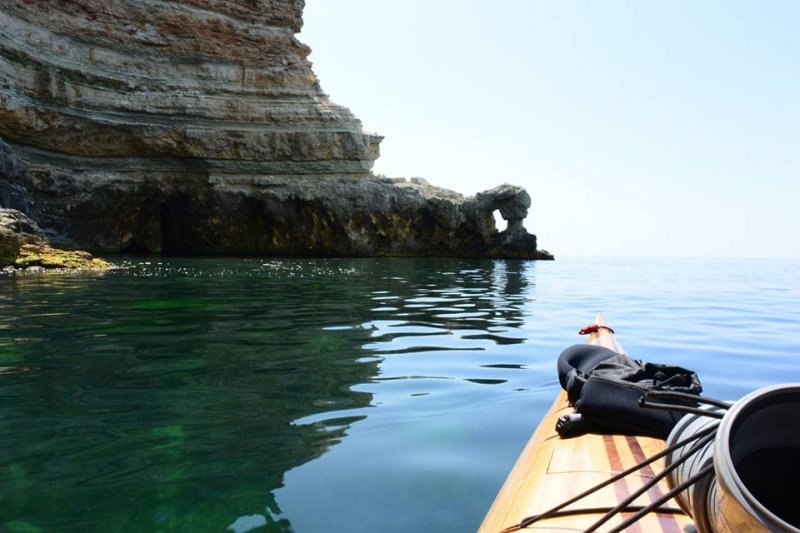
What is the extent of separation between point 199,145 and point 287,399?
29.4m

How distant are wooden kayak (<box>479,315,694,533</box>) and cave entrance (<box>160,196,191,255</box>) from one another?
107 feet

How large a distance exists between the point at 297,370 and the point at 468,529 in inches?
129

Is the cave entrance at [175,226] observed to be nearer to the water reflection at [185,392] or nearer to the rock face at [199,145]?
the rock face at [199,145]

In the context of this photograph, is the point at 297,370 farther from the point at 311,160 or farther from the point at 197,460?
the point at 311,160

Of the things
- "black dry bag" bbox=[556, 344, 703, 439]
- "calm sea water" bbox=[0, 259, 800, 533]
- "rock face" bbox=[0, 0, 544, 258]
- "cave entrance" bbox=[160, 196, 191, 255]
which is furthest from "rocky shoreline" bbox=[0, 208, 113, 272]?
"black dry bag" bbox=[556, 344, 703, 439]

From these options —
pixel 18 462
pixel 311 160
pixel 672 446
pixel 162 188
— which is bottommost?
pixel 18 462

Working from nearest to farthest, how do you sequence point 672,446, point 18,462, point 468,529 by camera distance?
point 672,446 → point 468,529 → point 18,462

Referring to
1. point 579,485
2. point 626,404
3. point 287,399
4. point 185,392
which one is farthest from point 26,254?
point 579,485

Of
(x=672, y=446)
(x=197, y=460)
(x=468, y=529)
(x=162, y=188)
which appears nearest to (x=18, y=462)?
(x=197, y=460)

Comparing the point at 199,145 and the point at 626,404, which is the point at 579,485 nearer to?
the point at 626,404

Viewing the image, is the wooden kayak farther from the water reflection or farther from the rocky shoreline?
the rocky shoreline

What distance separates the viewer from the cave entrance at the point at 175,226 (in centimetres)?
3328

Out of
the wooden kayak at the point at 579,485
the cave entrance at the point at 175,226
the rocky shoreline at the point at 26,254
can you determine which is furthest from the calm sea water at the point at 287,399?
the cave entrance at the point at 175,226

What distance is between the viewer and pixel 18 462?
3332 mm
